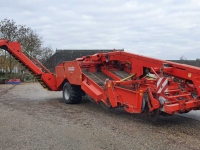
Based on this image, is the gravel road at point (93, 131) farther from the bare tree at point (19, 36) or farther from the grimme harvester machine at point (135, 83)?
the bare tree at point (19, 36)

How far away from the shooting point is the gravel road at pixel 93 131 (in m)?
5.30

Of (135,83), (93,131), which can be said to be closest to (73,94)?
(135,83)

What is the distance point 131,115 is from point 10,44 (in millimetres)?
6910

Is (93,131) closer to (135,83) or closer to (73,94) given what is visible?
(135,83)

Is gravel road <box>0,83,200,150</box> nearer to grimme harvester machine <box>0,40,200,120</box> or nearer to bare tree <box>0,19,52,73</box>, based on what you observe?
grimme harvester machine <box>0,40,200,120</box>

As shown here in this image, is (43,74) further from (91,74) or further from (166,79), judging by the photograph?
(166,79)

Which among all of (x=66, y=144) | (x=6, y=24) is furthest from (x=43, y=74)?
(x=6, y=24)

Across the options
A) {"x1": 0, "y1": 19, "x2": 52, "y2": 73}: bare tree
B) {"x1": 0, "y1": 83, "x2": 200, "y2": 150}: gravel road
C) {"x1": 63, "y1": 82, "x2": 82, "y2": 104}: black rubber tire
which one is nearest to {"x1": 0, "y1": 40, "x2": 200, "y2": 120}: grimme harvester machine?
{"x1": 63, "y1": 82, "x2": 82, "y2": 104}: black rubber tire

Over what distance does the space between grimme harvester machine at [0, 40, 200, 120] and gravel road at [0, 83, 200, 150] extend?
17.3 inches

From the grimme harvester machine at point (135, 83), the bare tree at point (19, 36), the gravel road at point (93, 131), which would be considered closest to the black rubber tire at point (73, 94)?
the grimme harvester machine at point (135, 83)

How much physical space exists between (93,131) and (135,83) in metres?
2.27

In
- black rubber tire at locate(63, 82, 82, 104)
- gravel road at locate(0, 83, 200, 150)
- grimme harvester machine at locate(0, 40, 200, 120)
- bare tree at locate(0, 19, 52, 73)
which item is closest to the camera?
gravel road at locate(0, 83, 200, 150)

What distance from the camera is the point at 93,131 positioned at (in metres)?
6.38

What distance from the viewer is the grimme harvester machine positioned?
662cm
